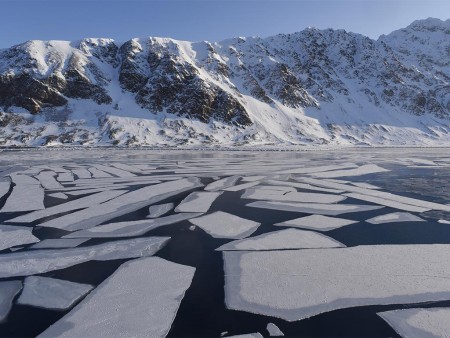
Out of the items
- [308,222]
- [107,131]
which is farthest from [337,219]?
[107,131]

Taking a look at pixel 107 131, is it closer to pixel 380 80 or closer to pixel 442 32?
pixel 380 80

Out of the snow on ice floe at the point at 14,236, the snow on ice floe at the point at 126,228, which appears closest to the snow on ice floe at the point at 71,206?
the snow on ice floe at the point at 14,236

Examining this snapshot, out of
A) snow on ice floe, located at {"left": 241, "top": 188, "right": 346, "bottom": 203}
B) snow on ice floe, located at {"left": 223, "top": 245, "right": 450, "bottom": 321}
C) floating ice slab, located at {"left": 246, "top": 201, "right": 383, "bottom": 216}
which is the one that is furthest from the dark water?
snow on ice floe, located at {"left": 241, "top": 188, "right": 346, "bottom": 203}

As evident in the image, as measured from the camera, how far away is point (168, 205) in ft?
30.6

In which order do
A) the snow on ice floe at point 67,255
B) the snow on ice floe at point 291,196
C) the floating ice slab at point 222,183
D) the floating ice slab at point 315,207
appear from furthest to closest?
the floating ice slab at point 222,183
the snow on ice floe at point 291,196
the floating ice slab at point 315,207
the snow on ice floe at point 67,255

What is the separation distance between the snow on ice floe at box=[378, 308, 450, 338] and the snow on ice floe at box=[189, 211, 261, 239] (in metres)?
3.30

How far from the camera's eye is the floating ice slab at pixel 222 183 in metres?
12.2

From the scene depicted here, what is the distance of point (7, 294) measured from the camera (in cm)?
432

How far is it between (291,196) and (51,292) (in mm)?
7752

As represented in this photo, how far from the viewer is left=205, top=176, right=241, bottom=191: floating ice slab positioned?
12.2 meters

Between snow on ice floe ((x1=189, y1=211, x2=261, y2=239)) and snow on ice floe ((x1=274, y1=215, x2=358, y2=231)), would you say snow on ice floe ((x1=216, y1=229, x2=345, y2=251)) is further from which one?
snow on ice floe ((x1=274, y1=215, x2=358, y2=231))

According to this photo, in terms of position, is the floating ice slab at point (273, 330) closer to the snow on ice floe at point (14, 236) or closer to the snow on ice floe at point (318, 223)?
the snow on ice floe at point (318, 223)

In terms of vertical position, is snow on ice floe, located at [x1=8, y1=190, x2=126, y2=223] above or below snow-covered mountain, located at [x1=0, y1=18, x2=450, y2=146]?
below

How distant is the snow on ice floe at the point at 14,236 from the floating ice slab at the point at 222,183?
625cm
